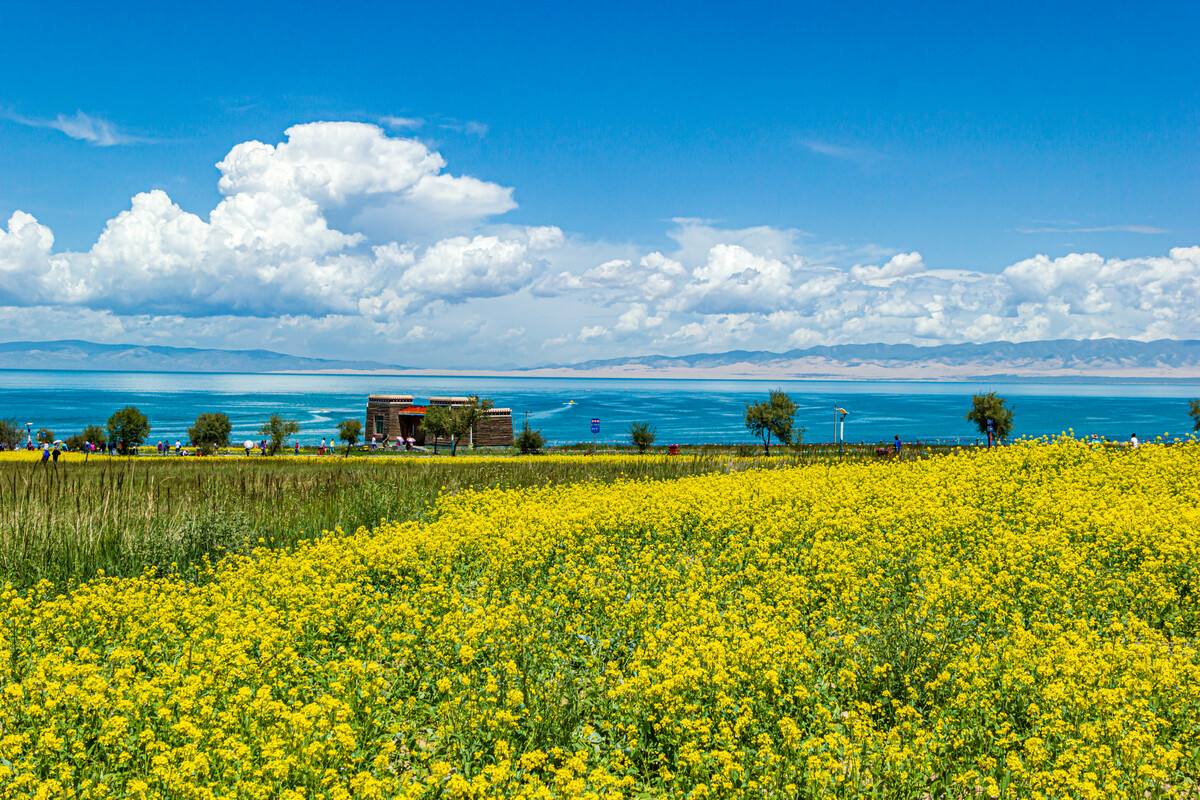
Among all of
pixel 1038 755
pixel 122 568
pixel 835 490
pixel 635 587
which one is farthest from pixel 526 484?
pixel 1038 755

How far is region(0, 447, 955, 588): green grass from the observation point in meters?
12.6

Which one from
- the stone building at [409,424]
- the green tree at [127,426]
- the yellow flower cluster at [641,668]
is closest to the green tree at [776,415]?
the stone building at [409,424]

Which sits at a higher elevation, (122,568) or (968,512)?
(968,512)

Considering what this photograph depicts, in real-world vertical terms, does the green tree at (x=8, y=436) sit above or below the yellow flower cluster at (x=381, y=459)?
below

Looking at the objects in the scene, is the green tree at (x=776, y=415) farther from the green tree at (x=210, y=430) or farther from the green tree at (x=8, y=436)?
the green tree at (x=8, y=436)

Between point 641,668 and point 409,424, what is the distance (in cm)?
8475

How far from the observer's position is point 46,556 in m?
12.5

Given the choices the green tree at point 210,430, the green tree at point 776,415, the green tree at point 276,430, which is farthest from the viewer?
the green tree at point 210,430

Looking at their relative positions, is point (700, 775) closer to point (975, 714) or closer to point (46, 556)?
point (975, 714)

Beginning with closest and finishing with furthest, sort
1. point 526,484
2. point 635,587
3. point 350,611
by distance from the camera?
point 350,611
point 635,587
point 526,484

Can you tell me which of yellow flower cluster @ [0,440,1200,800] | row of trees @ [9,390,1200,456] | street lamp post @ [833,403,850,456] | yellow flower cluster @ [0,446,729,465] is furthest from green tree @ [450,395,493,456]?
yellow flower cluster @ [0,440,1200,800]

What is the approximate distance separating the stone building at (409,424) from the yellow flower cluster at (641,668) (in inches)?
2752

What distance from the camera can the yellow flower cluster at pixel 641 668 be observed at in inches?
223

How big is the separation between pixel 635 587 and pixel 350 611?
3382 millimetres
